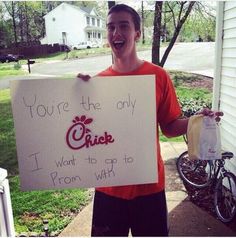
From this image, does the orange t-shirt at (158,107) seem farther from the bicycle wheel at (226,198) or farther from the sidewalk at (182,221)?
the bicycle wheel at (226,198)

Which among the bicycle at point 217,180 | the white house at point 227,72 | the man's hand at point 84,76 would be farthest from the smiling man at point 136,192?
the white house at point 227,72

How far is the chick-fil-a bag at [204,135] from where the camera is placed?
166cm

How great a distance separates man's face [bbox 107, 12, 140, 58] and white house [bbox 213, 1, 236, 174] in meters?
2.84

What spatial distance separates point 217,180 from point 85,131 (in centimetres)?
321

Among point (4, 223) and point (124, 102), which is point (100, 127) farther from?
point (4, 223)

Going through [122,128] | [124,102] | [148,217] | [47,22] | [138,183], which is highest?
[47,22]

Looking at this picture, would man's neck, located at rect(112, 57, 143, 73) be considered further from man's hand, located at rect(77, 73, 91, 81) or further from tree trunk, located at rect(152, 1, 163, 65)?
tree trunk, located at rect(152, 1, 163, 65)

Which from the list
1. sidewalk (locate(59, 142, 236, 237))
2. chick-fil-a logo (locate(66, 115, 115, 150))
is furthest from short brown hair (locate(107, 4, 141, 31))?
sidewalk (locate(59, 142, 236, 237))

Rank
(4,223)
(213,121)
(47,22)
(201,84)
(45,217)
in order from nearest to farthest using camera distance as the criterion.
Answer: (213,121)
(4,223)
(45,217)
(47,22)
(201,84)

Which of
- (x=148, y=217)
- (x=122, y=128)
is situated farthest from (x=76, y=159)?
(x=148, y=217)

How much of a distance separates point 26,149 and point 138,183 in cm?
60

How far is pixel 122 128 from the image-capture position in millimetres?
1742

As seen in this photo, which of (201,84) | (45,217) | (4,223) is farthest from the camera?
(201,84)

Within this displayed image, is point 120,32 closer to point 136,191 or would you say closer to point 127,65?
point 127,65
